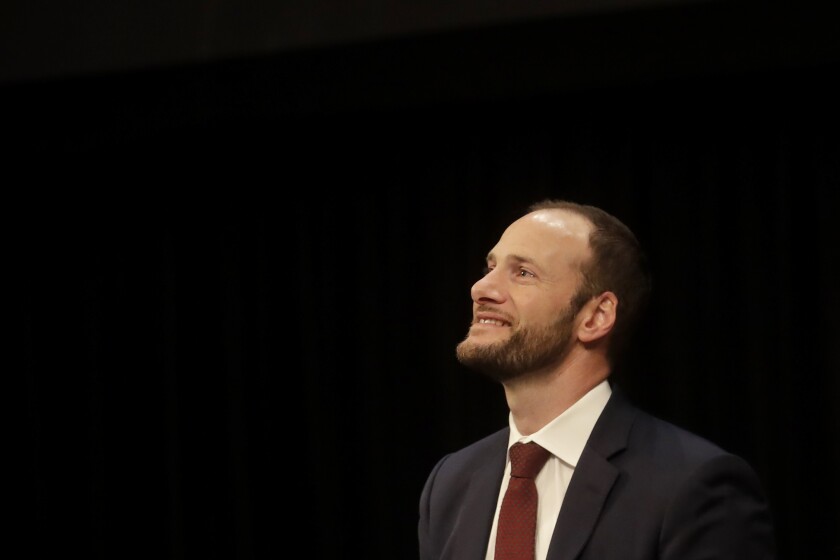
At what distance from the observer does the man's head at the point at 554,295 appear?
6.25ft

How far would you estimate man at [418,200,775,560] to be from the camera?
1689 millimetres

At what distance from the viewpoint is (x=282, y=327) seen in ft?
13.5

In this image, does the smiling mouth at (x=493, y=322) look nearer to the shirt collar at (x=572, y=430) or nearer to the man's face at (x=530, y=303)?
the man's face at (x=530, y=303)

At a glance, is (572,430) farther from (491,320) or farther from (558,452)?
(491,320)

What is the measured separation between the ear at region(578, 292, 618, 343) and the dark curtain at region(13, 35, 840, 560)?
1638 millimetres

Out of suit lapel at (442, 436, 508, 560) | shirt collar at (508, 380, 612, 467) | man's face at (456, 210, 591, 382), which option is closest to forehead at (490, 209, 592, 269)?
man's face at (456, 210, 591, 382)

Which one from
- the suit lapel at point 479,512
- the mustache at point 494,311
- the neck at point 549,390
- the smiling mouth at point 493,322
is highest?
the mustache at point 494,311

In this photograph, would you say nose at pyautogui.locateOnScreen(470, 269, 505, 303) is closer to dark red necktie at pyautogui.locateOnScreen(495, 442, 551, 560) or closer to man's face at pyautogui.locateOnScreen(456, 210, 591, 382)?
man's face at pyautogui.locateOnScreen(456, 210, 591, 382)

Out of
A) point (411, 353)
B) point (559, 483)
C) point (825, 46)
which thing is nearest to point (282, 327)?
point (411, 353)

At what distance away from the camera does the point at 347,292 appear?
4027 millimetres

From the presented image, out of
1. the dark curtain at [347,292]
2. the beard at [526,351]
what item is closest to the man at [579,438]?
the beard at [526,351]

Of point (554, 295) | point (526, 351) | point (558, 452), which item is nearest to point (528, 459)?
point (558, 452)

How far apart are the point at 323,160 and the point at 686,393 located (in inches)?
Result: 59.6

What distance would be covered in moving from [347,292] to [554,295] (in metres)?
2.16
